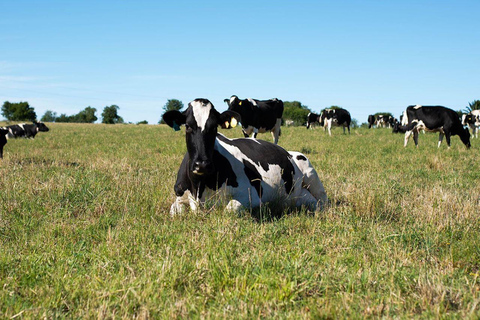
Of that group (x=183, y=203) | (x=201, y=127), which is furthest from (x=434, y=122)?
(x=201, y=127)

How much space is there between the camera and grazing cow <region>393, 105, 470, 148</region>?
705 inches

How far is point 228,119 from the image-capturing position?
207 inches

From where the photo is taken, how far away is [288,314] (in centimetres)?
272

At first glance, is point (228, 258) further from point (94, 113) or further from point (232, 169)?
point (94, 113)

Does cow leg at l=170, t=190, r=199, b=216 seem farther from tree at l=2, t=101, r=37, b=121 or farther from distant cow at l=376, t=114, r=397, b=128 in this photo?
tree at l=2, t=101, r=37, b=121

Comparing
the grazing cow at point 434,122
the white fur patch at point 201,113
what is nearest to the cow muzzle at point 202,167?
the white fur patch at point 201,113

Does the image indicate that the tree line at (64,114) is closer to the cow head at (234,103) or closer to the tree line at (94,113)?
the tree line at (94,113)

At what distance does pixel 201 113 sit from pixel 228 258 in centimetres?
207

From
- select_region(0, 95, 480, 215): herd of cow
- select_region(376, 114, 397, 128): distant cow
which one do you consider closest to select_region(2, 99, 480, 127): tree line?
select_region(376, 114, 397, 128): distant cow

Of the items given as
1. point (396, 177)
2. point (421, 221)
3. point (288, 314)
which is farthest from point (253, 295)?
point (396, 177)

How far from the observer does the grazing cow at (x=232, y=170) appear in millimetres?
4961

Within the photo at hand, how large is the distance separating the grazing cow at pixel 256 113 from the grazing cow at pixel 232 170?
300 inches

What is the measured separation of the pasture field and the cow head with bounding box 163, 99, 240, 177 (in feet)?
2.08

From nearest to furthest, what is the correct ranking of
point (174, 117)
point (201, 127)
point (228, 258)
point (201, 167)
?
1. point (228, 258)
2. point (201, 167)
3. point (201, 127)
4. point (174, 117)
